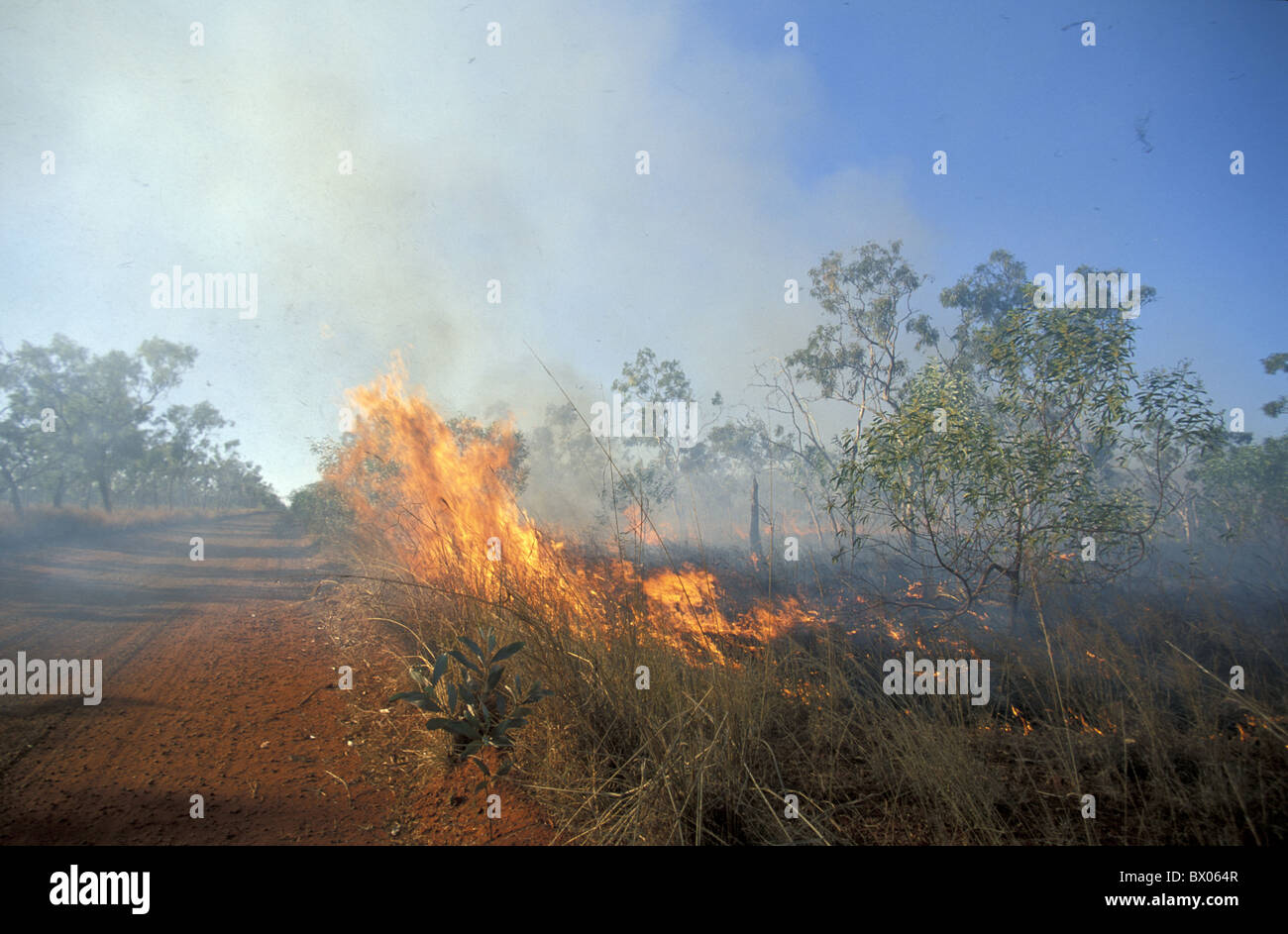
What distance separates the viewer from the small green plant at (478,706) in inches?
120

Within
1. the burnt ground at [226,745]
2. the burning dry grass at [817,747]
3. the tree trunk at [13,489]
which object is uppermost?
the tree trunk at [13,489]

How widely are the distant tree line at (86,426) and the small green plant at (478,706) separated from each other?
1991 cm

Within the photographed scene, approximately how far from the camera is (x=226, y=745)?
354 centimetres

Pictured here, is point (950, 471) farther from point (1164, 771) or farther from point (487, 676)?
point (487, 676)

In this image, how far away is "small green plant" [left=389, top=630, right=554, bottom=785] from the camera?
304 centimetres

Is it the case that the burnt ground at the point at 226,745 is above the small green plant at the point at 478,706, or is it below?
below

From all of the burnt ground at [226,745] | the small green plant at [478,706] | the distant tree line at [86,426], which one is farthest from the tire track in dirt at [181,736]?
the distant tree line at [86,426]

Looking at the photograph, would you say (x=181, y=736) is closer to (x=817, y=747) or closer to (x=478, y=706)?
(x=478, y=706)

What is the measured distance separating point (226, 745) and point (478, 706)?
1.77 m

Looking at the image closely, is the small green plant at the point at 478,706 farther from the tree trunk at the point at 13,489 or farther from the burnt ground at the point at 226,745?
the tree trunk at the point at 13,489

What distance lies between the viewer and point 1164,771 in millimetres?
2547

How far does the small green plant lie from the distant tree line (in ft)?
65.3
